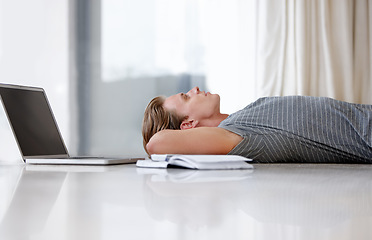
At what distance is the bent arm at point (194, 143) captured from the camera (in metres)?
1.75

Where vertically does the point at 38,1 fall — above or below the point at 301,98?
above

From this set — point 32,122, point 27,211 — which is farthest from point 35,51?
point 27,211

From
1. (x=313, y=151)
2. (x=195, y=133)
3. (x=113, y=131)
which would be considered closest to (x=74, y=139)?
(x=113, y=131)

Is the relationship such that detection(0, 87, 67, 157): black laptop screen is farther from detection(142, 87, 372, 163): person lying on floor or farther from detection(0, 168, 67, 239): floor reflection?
detection(0, 168, 67, 239): floor reflection

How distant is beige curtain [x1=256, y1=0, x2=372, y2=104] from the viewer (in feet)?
9.25

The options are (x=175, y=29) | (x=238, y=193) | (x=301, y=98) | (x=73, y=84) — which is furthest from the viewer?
(x=175, y=29)

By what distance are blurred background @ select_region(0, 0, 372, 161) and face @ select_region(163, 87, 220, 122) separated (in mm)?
627

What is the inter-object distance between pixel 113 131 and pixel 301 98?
1.18 m

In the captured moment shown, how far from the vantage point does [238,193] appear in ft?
2.51

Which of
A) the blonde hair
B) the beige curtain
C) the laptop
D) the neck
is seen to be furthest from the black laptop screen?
the beige curtain

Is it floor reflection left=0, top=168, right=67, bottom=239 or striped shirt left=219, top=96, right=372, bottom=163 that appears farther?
striped shirt left=219, top=96, right=372, bottom=163

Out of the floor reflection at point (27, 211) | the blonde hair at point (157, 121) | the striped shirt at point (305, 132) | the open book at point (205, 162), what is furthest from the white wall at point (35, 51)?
the floor reflection at point (27, 211)

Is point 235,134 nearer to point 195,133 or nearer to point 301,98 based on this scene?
point 195,133

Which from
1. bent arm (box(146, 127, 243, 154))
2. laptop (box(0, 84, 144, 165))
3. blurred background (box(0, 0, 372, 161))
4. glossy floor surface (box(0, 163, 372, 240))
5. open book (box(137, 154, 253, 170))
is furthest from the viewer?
blurred background (box(0, 0, 372, 161))
